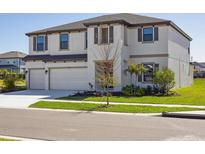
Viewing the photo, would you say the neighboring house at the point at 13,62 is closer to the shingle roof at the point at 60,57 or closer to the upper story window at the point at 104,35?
the shingle roof at the point at 60,57

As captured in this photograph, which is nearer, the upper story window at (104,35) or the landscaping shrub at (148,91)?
the landscaping shrub at (148,91)

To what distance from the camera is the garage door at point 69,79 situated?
97.6 feet

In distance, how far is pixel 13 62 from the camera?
7369 centimetres

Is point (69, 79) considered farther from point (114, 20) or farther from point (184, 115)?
point (184, 115)

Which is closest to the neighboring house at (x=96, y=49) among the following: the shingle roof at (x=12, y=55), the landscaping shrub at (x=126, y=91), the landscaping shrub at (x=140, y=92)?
the landscaping shrub at (x=126, y=91)

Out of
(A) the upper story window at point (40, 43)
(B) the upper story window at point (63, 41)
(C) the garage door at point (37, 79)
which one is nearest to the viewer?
(B) the upper story window at point (63, 41)

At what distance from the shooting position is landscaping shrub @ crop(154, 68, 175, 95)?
Result: 964 inches

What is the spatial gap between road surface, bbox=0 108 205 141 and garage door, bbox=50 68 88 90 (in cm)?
1406

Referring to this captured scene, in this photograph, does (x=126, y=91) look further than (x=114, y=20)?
No

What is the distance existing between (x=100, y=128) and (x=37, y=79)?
69.7 ft

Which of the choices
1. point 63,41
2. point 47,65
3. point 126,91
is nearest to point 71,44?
point 63,41

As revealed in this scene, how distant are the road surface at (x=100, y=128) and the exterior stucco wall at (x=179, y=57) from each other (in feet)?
47.8

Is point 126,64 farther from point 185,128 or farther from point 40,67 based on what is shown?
point 185,128
